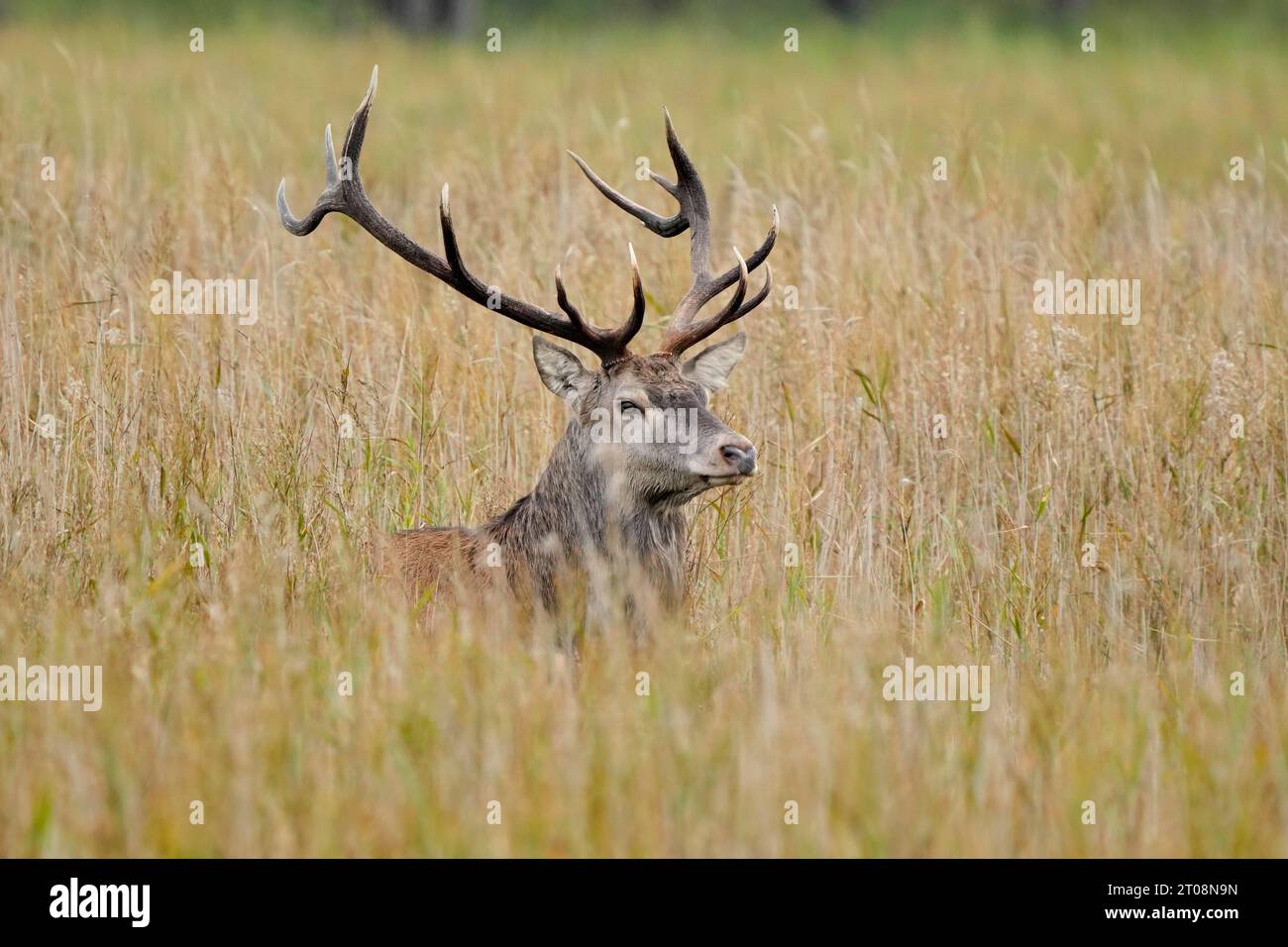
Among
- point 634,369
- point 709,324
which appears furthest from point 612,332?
point 709,324

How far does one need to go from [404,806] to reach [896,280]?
4505mm

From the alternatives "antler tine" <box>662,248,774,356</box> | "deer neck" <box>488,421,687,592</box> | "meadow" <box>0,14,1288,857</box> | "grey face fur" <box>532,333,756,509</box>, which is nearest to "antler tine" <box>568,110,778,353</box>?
"antler tine" <box>662,248,774,356</box>

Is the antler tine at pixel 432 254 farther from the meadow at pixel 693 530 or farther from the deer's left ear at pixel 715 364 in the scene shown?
the meadow at pixel 693 530

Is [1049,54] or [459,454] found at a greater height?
[1049,54]

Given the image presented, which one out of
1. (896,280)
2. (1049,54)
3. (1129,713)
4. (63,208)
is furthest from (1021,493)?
(1049,54)

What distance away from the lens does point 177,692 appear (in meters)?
4.09

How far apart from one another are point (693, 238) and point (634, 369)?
0.74m

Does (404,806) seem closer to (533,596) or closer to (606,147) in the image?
(533,596)

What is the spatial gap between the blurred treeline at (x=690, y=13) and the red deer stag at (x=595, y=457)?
51.5ft

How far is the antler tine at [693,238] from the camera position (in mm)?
5520

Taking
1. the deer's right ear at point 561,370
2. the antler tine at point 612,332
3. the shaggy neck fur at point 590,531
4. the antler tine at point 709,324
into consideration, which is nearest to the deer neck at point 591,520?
the shaggy neck fur at point 590,531

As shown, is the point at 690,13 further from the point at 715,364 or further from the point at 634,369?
the point at 634,369
